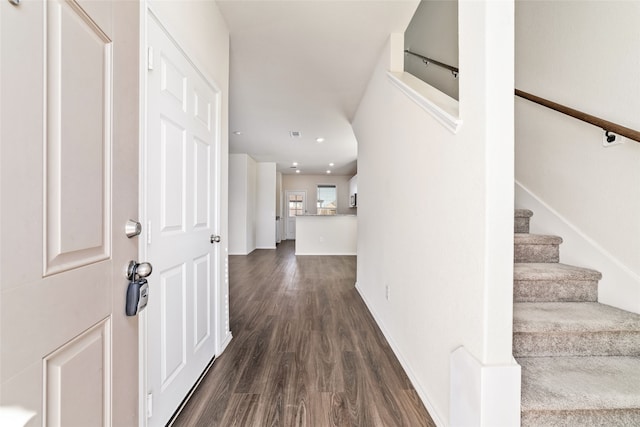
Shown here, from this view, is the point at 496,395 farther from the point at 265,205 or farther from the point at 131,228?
the point at 265,205

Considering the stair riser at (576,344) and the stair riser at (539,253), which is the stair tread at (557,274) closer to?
the stair riser at (539,253)

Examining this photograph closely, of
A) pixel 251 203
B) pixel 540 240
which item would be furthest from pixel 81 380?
pixel 251 203

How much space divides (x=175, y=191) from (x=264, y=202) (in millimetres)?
6424

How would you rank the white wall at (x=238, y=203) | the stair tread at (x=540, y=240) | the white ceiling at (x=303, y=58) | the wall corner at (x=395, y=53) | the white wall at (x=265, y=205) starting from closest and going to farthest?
1. the stair tread at (x=540, y=240)
2. the white ceiling at (x=303, y=58)
3. the wall corner at (x=395, y=53)
4. the white wall at (x=238, y=203)
5. the white wall at (x=265, y=205)

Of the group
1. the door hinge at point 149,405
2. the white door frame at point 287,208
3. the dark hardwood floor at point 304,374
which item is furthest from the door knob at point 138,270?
the white door frame at point 287,208

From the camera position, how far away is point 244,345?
2.12 metres

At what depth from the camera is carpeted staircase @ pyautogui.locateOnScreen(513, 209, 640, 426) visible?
1.05m

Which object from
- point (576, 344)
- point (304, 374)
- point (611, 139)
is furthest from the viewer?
point (304, 374)

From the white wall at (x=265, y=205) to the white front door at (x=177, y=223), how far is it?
5.88 m

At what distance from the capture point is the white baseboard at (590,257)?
4.79ft

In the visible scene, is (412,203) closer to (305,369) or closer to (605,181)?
(605,181)

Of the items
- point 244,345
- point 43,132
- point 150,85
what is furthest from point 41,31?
point 244,345

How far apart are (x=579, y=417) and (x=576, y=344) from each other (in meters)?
0.41

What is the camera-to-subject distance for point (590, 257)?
5.39ft
